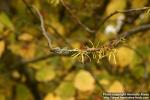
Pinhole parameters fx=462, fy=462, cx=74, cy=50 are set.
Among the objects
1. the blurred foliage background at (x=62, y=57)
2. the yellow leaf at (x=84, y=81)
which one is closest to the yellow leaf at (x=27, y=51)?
the blurred foliage background at (x=62, y=57)

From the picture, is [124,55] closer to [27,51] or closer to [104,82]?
[104,82]

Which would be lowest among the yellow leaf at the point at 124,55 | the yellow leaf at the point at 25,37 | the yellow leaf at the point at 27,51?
the yellow leaf at the point at 124,55

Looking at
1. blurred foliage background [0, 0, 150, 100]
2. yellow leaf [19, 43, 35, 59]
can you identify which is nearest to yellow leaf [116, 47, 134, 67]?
blurred foliage background [0, 0, 150, 100]

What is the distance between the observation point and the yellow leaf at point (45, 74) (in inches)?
65.3

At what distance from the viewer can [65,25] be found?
1.94 meters

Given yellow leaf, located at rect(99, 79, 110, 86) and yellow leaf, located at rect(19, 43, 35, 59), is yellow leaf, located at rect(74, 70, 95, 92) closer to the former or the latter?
yellow leaf, located at rect(99, 79, 110, 86)

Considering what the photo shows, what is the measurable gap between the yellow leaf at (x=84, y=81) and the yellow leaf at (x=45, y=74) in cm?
15

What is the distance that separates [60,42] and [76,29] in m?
0.25

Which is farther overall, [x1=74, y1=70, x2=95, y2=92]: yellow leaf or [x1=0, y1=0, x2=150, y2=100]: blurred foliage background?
[x1=0, y1=0, x2=150, y2=100]: blurred foliage background

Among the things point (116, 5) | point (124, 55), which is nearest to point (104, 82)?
point (124, 55)

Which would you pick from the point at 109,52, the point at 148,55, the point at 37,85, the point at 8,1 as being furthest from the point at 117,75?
the point at 109,52

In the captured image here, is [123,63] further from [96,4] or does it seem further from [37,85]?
[37,85]

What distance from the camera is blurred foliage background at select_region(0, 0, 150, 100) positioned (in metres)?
1.64

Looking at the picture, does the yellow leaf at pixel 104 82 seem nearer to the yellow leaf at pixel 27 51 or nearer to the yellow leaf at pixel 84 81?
the yellow leaf at pixel 84 81
